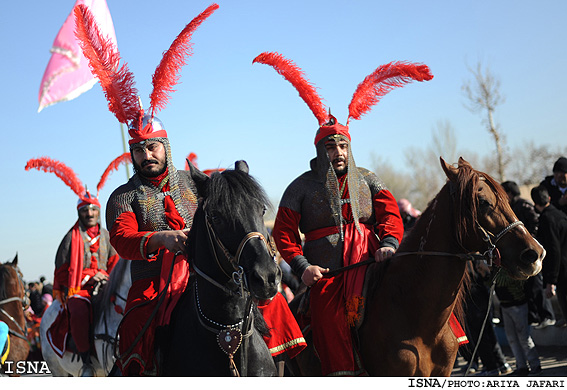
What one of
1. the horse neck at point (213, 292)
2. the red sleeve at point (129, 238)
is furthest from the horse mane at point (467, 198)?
the red sleeve at point (129, 238)

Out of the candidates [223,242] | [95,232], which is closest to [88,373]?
[95,232]

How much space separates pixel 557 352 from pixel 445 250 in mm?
6916

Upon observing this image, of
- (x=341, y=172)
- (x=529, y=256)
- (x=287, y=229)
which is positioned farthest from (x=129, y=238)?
(x=529, y=256)

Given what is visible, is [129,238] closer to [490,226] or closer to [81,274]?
[490,226]

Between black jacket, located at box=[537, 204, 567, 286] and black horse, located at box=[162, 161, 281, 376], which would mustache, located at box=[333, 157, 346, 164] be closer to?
black horse, located at box=[162, 161, 281, 376]

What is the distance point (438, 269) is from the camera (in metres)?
4.62

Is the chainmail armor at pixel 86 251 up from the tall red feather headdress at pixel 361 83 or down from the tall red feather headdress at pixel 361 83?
down

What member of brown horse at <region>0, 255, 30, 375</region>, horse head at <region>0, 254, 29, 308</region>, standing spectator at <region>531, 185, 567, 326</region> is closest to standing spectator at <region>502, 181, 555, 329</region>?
standing spectator at <region>531, 185, 567, 326</region>

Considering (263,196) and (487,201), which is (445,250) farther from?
(263,196)

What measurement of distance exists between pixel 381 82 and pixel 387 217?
1.35 metres

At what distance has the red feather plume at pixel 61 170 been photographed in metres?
8.05

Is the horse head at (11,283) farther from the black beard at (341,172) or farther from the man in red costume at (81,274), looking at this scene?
the black beard at (341,172)

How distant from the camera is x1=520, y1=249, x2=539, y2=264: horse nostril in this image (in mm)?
4258

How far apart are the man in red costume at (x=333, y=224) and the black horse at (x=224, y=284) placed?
1.01m
